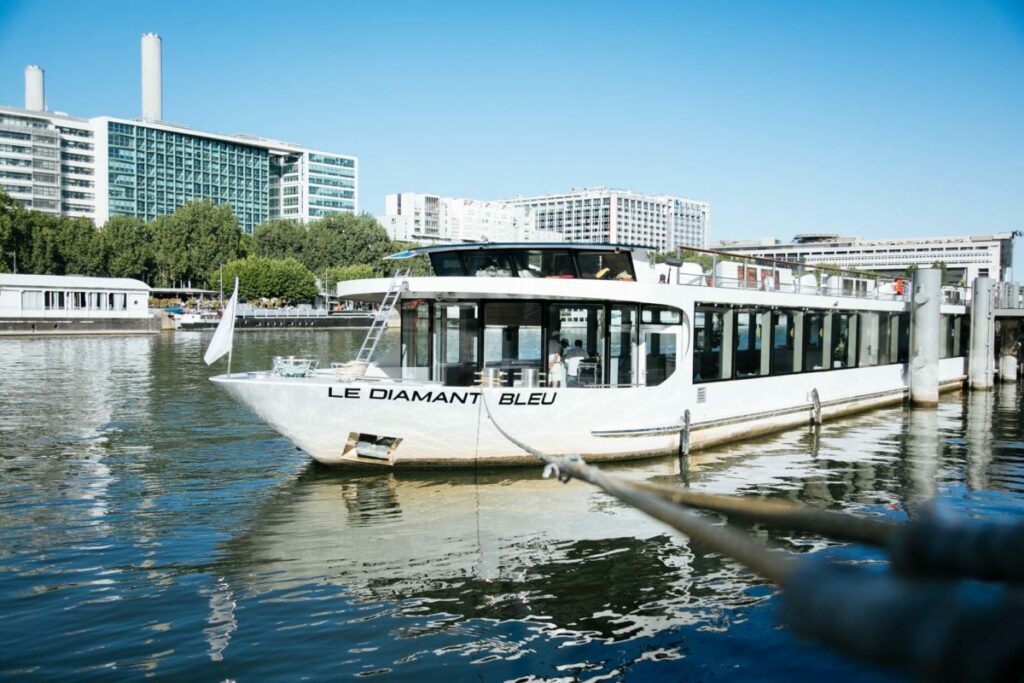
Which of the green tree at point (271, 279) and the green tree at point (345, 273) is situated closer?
the green tree at point (271, 279)

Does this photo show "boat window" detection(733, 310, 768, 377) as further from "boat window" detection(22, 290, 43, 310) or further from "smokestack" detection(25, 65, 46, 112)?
"smokestack" detection(25, 65, 46, 112)

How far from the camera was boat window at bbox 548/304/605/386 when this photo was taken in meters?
17.5

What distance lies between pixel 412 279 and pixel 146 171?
6283 inches

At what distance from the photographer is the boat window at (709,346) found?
61.3 feet

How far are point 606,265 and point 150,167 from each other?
526 ft

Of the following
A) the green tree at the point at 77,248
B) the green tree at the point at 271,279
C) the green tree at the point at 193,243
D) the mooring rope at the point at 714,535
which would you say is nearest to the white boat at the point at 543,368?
the mooring rope at the point at 714,535

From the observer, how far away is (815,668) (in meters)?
8.45

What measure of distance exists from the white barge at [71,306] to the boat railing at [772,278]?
63.7 m

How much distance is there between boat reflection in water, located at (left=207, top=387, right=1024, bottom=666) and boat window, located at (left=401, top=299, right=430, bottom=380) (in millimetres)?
3088

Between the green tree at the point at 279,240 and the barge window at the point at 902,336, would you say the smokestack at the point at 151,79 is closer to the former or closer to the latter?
the green tree at the point at 279,240

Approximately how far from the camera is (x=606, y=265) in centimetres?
1759

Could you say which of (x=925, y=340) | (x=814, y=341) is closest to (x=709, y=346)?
(x=814, y=341)

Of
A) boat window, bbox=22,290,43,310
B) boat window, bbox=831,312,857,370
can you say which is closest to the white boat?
boat window, bbox=831,312,857,370

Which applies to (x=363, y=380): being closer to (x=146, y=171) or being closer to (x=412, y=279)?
(x=412, y=279)
